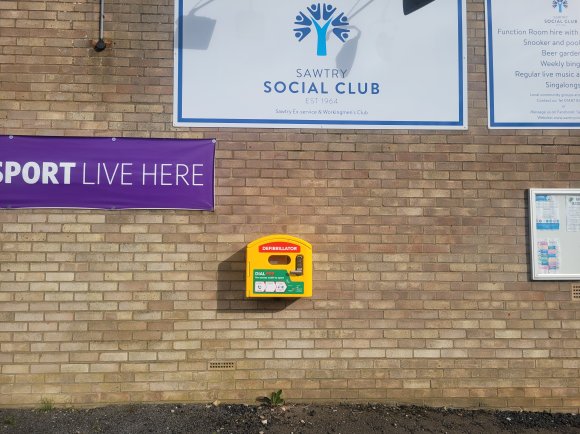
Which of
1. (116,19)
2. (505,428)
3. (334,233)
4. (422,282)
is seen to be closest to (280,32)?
(116,19)

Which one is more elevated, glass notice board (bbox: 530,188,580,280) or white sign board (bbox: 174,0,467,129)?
white sign board (bbox: 174,0,467,129)

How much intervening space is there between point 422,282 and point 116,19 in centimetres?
380

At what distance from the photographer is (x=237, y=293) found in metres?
5.14

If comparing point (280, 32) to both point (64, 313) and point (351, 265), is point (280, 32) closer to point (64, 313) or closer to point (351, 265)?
point (351, 265)

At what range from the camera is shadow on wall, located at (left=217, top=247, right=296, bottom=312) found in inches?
202

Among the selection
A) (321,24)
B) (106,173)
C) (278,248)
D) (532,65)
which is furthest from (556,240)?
(106,173)

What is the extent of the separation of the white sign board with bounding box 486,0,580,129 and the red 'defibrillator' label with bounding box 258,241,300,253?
2293 mm

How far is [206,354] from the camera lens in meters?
5.11

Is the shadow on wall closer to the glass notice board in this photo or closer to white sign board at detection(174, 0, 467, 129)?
white sign board at detection(174, 0, 467, 129)

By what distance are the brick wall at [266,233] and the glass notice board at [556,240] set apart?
103mm

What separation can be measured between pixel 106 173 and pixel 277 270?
184 centimetres

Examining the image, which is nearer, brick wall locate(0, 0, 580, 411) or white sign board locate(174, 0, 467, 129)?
brick wall locate(0, 0, 580, 411)

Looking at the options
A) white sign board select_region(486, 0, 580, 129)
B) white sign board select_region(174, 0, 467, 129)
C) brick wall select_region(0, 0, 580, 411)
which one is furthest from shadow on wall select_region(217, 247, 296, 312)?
white sign board select_region(486, 0, 580, 129)

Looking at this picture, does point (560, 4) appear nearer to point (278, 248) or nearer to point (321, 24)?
point (321, 24)
